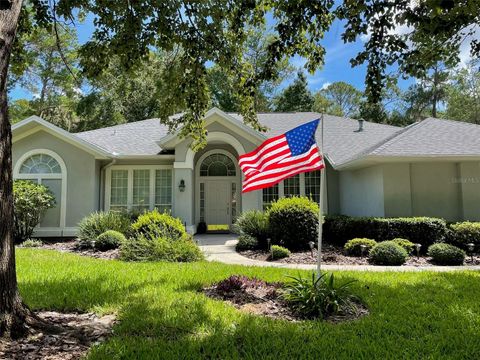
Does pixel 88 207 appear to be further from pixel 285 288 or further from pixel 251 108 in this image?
pixel 285 288

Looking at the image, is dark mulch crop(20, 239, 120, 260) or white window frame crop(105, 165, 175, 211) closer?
dark mulch crop(20, 239, 120, 260)

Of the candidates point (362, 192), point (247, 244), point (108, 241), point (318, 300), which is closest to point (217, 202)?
point (247, 244)

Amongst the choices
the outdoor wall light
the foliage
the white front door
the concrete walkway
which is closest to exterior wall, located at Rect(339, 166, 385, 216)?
the concrete walkway

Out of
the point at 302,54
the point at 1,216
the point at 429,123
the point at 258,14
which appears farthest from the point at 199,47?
the point at 429,123

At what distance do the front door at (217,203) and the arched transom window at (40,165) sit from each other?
22.2 ft

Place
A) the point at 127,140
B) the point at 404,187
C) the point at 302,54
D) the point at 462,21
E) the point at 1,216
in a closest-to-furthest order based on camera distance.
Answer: the point at 1,216
the point at 462,21
the point at 302,54
the point at 404,187
the point at 127,140

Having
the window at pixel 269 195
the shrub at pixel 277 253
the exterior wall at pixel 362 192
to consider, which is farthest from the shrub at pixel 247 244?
the exterior wall at pixel 362 192

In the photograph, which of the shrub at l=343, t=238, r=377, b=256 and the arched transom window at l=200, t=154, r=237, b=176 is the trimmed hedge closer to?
the shrub at l=343, t=238, r=377, b=256

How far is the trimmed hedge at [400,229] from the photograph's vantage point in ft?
37.0

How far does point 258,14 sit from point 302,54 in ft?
4.23

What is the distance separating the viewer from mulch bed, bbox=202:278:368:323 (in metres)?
5.12

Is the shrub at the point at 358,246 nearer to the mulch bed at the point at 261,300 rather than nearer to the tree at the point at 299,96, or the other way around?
the mulch bed at the point at 261,300

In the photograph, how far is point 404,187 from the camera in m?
13.0

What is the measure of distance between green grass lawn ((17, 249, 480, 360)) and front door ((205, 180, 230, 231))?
997 centimetres
